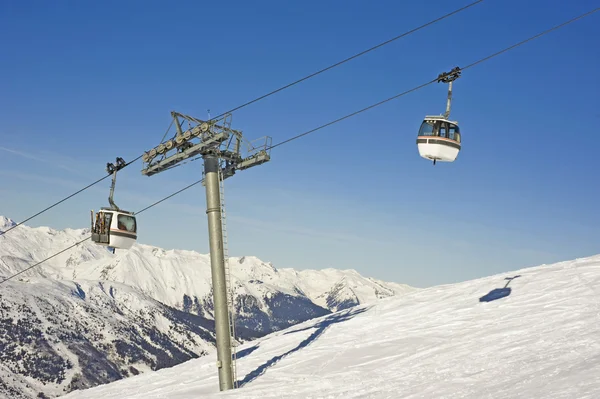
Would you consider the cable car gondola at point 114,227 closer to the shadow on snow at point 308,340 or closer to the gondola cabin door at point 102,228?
the gondola cabin door at point 102,228

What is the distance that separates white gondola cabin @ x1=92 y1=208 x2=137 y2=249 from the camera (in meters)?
22.8

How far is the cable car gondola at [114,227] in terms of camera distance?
74.8ft

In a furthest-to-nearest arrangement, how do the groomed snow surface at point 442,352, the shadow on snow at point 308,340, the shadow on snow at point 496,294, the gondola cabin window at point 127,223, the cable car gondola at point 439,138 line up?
the shadow on snow at point 496,294 → the gondola cabin window at point 127,223 → the shadow on snow at point 308,340 → the cable car gondola at point 439,138 → the groomed snow surface at point 442,352

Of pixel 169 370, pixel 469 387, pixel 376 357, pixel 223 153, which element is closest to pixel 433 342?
pixel 376 357

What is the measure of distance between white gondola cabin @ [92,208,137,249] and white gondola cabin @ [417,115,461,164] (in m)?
12.0

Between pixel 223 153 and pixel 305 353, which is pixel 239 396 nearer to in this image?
pixel 305 353

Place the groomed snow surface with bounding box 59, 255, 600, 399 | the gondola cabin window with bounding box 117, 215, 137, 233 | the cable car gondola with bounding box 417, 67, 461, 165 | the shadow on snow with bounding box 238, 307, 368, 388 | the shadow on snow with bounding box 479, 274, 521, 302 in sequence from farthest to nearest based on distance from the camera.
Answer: the shadow on snow with bounding box 479, 274, 521, 302 → the gondola cabin window with bounding box 117, 215, 137, 233 → the shadow on snow with bounding box 238, 307, 368, 388 → the cable car gondola with bounding box 417, 67, 461, 165 → the groomed snow surface with bounding box 59, 255, 600, 399

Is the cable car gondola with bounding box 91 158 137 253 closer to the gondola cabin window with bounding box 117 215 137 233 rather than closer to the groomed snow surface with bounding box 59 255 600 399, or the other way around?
the gondola cabin window with bounding box 117 215 137 233

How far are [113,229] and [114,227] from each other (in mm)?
89

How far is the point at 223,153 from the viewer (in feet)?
72.9

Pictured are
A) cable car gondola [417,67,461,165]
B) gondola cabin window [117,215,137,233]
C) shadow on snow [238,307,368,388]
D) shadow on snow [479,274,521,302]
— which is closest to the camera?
cable car gondola [417,67,461,165]

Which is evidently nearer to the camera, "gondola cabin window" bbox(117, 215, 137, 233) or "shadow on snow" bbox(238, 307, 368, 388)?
"shadow on snow" bbox(238, 307, 368, 388)

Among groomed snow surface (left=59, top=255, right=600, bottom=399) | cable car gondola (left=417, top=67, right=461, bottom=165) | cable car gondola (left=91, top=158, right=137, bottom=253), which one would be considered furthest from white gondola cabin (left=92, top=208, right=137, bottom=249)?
cable car gondola (left=417, top=67, right=461, bottom=165)

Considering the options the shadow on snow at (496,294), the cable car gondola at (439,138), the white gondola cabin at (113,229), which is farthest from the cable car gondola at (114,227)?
the shadow on snow at (496,294)
